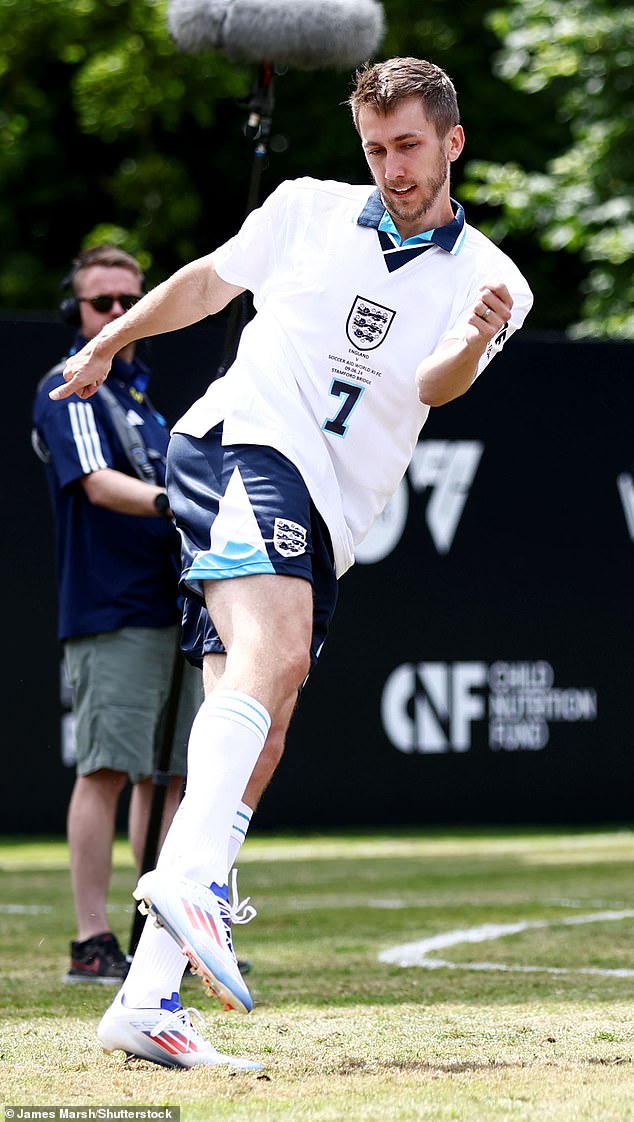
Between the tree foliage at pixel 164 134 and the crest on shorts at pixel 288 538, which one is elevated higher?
the tree foliage at pixel 164 134

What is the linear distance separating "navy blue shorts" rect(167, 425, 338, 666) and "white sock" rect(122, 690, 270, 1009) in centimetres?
25

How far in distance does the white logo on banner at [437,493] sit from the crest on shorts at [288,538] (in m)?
6.27

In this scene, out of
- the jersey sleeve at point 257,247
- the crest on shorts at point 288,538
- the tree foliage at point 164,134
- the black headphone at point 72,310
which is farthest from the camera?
the tree foliage at point 164,134

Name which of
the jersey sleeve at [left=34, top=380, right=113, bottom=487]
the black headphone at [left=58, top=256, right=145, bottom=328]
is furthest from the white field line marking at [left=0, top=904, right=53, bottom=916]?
the black headphone at [left=58, top=256, right=145, bottom=328]

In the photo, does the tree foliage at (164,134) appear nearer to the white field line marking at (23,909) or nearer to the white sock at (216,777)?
the white field line marking at (23,909)

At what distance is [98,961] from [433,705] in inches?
Answer: 197

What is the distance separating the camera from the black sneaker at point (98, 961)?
4.73 metres

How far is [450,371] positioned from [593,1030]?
4.87 feet

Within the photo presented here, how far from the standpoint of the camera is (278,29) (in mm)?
4977

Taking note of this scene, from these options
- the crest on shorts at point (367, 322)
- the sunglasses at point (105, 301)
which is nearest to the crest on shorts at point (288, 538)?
the crest on shorts at point (367, 322)

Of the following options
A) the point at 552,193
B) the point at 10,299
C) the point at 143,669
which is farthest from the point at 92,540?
the point at 10,299

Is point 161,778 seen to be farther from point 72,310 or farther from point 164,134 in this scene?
point 164,134

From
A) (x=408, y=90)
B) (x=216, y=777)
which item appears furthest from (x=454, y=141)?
(x=216, y=777)

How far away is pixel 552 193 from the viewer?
13664 millimetres
